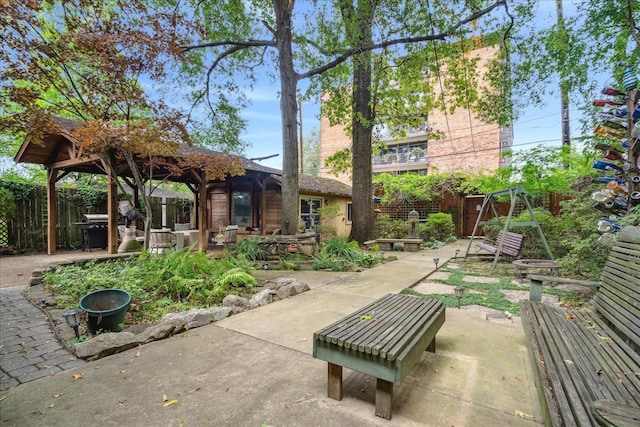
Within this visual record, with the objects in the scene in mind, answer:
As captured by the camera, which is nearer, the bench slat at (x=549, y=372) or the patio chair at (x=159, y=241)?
the bench slat at (x=549, y=372)

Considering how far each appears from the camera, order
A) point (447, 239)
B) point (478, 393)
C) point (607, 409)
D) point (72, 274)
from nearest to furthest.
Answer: point (607, 409)
point (478, 393)
point (72, 274)
point (447, 239)

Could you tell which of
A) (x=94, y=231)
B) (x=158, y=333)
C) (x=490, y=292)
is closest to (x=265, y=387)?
(x=158, y=333)

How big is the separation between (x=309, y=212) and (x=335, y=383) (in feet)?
37.0

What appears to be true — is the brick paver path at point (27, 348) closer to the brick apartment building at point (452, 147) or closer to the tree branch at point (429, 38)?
the tree branch at point (429, 38)

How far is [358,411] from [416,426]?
35 cm

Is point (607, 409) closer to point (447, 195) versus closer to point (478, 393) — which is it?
point (478, 393)

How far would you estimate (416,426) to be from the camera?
167 centimetres

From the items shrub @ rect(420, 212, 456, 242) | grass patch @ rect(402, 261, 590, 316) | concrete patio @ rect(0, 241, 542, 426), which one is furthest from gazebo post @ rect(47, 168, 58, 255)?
shrub @ rect(420, 212, 456, 242)

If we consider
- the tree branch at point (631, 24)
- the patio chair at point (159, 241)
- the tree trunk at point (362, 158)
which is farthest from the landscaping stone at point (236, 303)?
the tree branch at point (631, 24)

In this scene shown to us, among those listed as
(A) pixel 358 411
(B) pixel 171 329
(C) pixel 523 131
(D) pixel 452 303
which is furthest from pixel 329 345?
(C) pixel 523 131

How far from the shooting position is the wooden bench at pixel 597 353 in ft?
4.11

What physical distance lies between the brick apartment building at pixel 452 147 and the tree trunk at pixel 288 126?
12.0m

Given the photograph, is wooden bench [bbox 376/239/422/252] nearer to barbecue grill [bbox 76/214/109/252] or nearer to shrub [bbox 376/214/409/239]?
shrub [bbox 376/214/409/239]

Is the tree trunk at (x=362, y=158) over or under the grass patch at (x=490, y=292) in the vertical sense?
over
